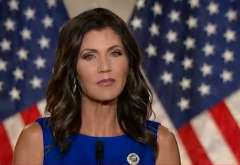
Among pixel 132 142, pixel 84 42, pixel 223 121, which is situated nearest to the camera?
pixel 84 42

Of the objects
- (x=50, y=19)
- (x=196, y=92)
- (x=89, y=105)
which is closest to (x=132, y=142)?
(x=89, y=105)

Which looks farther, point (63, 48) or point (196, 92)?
point (196, 92)

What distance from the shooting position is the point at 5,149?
8.71 feet

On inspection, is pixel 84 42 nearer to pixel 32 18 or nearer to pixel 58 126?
pixel 58 126

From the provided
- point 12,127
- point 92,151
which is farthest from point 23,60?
point 92,151

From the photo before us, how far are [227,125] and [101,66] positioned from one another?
1139mm

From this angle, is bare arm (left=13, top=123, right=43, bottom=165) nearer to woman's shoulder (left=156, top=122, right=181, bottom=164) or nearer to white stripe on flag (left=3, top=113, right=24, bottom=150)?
woman's shoulder (left=156, top=122, right=181, bottom=164)

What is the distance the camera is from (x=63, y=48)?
179 centimetres

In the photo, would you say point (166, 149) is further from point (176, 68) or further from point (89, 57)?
point (176, 68)

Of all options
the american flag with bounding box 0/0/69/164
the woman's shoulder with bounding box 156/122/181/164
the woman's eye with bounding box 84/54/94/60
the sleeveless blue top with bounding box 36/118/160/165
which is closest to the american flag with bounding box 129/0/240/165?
the american flag with bounding box 0/0/69/164

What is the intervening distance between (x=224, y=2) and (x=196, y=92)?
0.51 meters

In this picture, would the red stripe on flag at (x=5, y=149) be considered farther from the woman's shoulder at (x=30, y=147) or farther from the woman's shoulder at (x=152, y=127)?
the woman's shoulder at (x=152, y=127)

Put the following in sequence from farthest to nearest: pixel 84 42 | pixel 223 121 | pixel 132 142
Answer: pixel 223 121 → pixel 132 142 → pixel 84 42

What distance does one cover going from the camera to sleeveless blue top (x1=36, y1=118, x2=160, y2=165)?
70.4 inches
